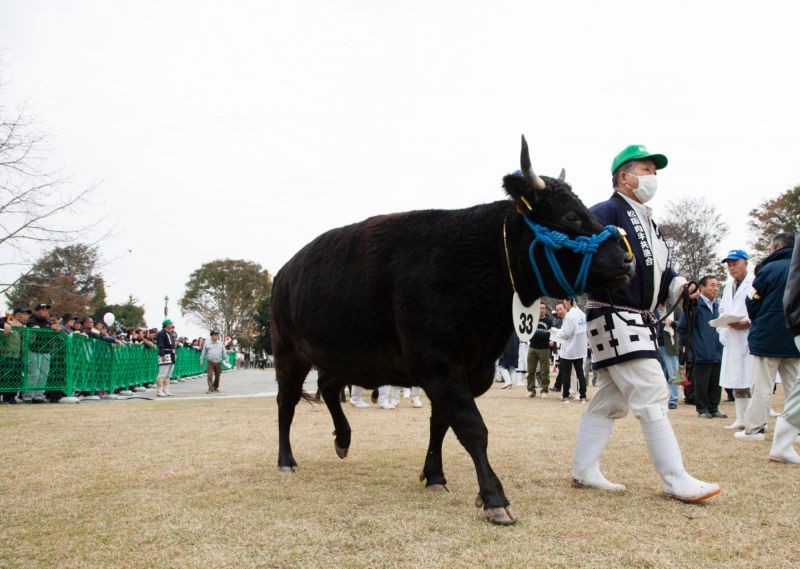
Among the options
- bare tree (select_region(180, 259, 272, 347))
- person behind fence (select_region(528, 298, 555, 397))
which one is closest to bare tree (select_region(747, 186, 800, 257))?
person behind fence (select_region(528, 298, 555, 397))

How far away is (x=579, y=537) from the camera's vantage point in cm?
302

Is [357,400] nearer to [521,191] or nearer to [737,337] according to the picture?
[737,337]

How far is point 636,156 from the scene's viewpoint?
439 cm

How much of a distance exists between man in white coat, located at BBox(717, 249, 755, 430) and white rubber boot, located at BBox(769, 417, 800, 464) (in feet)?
8.35

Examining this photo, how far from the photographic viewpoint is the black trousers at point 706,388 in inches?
388

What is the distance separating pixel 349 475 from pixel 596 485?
6.18ft

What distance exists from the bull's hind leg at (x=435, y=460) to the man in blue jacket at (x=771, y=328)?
Result: 13.7 ft

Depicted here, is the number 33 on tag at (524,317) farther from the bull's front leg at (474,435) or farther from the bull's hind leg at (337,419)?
the bull's hind leg at (337,419)

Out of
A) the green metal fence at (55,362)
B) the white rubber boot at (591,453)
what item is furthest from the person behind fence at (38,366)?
the white rubber boot at (591,453)

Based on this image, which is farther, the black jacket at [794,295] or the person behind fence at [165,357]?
the person behind fence at [165,357]

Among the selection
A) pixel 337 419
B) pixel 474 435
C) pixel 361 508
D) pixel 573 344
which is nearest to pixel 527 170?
pixel 474 435

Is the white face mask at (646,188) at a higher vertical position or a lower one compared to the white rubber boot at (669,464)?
higher

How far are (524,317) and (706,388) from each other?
25.8ft

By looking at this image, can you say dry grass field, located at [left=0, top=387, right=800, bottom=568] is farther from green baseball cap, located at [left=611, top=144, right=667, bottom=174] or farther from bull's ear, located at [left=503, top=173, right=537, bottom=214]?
green baseball cap, located at [left=611, top=144, right=667, bottom=174]
